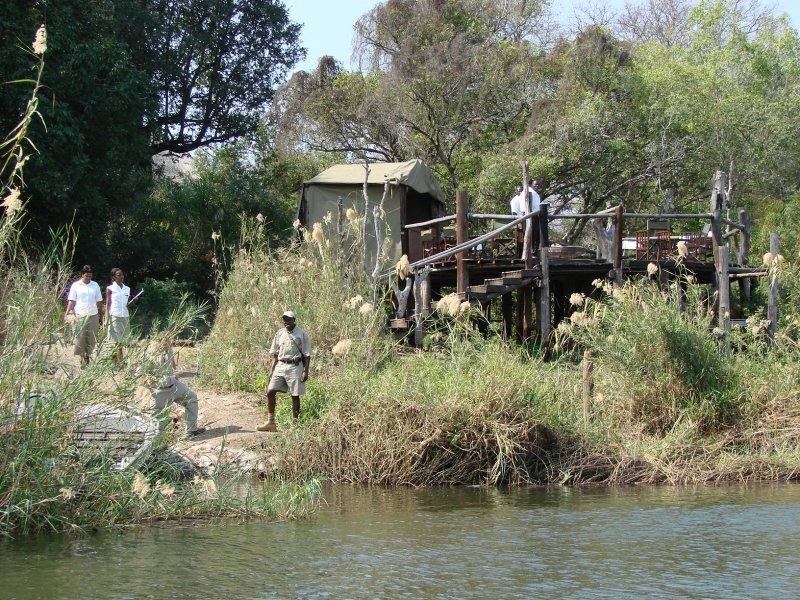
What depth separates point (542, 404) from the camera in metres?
Result: 11.9

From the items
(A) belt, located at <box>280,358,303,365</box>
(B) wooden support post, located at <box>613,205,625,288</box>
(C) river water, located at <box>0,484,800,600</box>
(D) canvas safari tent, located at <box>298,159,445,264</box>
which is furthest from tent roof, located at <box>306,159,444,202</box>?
(C) river water, located at <box>0,484,800,600</box>

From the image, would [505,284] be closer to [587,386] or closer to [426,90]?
[587,386]

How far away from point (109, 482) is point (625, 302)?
6984 mm

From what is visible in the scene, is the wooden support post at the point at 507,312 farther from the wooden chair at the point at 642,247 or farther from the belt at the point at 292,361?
the belt at the point at 292,361

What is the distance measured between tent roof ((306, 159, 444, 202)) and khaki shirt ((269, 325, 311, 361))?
31.4 feet

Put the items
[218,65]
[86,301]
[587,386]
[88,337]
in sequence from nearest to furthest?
[587,386]
[86,301]
[88,337]
[218,65]

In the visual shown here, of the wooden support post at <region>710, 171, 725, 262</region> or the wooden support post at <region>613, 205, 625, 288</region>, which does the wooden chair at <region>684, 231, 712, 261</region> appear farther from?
the wooden support post at <region>613, 205, 625, 288</region>

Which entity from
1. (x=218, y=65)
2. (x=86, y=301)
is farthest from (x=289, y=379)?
(x=218, y=65)

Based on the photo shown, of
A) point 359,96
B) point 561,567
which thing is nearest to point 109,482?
point 561,567

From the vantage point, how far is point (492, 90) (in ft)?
89.7

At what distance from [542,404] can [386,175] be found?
36.3 ft

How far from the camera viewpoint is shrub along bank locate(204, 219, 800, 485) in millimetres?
11383

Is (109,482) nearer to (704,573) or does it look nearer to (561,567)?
(561,567)

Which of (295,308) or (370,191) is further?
(370,191)
